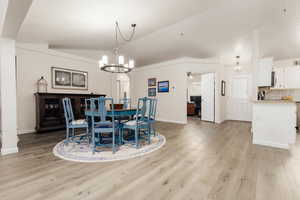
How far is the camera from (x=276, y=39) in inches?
150

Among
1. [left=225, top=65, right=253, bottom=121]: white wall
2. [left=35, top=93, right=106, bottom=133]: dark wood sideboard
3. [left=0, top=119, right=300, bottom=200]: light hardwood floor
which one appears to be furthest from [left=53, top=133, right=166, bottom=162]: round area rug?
[left=225, top=65, right=253, bottom=121]: white wall

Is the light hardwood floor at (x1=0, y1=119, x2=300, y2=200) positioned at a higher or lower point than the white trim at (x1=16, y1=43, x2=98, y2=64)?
lower

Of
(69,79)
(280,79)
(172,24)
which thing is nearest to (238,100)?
(280,79)

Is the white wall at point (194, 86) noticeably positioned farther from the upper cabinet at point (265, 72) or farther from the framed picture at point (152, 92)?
the upper cabinet at point (265, 72)

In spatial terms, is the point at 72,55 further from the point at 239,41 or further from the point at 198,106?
the point at 198,106

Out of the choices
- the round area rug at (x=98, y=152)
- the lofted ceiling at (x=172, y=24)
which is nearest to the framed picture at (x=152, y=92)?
the lofted ceiling at (x=172, y=24)

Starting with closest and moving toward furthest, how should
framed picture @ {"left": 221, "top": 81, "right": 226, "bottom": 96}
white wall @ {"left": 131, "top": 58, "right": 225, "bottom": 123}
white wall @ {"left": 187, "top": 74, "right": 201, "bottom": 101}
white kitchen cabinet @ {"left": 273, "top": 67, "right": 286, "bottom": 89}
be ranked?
1. white kitchen cabinet @ {"left": 273, "top": 67, "right": 286, "bottom": 89}
2. white wall @ {"left": 131, "top": 58, "right": 225, "bottom": 123}
3. framed picture @ {"left": 221, "top": 81, "right": 226, "bottom": 96}
4. white wall @ {"left": 187, "top": 74, "right": 201, "bottom": 101}

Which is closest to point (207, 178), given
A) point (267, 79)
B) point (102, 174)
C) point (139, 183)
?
point (139, 183)

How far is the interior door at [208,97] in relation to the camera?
18.2ft

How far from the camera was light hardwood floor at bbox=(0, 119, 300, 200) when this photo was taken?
1.38 meters

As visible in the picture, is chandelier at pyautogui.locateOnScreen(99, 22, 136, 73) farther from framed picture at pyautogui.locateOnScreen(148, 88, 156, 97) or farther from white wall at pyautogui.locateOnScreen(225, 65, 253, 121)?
white wall at pyautogui.locateOnScreen(225, 65, 253, 121)

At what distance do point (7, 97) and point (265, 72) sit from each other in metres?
5.52

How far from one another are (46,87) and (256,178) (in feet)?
17.2

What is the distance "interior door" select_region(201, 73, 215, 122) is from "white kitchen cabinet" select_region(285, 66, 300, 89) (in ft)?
7.43
